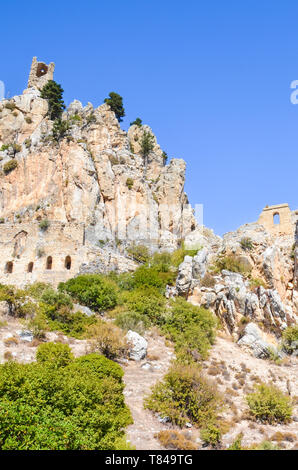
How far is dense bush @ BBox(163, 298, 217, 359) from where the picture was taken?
20.3 meters

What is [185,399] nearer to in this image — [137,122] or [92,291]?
[92,291]

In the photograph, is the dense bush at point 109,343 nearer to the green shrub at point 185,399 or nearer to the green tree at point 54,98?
the green shrub at point 185,399

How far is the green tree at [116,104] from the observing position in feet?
170

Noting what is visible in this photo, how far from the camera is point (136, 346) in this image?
18953 millimetres

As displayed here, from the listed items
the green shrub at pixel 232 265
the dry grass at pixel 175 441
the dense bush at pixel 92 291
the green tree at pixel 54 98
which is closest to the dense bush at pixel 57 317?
the dense bush at pixel 92 291

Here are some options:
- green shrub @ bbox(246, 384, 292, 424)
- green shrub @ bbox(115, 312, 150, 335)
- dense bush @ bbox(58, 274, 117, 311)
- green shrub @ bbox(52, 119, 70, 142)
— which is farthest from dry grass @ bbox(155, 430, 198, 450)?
green shrub @ bbox(52, 119, 70, 142)

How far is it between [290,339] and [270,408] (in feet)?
31.4

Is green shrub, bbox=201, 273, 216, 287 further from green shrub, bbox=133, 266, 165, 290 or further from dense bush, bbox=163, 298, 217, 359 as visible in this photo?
green shrub, bbox=133, 266, 165, 290

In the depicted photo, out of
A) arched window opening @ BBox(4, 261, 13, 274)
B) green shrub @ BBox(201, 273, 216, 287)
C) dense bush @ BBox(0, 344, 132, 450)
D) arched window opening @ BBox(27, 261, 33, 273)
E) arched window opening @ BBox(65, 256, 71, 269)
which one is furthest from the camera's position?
arched window opening @ BBox(65, 256, 71, 269)

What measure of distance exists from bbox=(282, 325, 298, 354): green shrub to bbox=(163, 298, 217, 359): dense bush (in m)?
4.15

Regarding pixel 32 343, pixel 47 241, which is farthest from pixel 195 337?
pixel 47 241

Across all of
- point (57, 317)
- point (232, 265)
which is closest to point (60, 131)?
point (232, 265)

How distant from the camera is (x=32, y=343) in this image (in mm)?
17234

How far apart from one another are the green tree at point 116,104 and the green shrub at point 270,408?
145 feet
